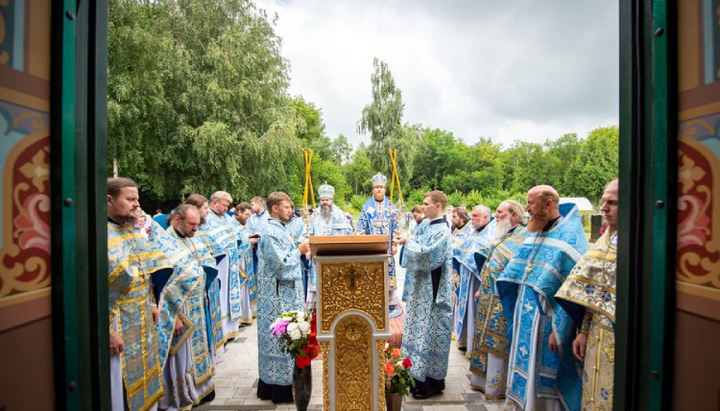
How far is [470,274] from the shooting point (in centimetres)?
575

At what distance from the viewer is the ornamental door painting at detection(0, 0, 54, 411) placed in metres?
0.92

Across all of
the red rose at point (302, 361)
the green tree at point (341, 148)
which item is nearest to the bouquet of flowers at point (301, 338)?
the red rose at point (302, 361)

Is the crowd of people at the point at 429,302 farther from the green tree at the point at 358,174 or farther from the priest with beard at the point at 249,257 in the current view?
the green tree at the point at 358,174

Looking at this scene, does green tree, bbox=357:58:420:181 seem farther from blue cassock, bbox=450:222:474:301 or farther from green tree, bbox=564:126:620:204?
blue cassock, bbox=450:222:474:301

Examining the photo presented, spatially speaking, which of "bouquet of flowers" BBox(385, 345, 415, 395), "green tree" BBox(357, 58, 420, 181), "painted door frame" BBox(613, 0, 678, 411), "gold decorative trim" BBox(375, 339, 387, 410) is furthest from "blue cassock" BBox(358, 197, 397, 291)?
"green tree" BBox(357, 58, 420, 181)

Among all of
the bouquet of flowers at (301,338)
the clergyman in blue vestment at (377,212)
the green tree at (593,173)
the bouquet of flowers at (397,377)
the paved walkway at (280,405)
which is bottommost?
the paved walkway at (280,405)

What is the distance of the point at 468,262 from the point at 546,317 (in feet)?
7.86

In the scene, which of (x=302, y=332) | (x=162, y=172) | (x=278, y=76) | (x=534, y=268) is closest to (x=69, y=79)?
(x=302, y=332)

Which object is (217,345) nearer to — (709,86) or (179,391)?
(179,391)

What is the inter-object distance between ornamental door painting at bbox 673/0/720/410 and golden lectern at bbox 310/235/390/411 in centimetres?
183

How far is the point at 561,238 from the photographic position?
10.7 ft

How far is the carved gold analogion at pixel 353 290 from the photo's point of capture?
2732 millimetres

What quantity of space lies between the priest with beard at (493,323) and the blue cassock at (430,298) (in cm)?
40

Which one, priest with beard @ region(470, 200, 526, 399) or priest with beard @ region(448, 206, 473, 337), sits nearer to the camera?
priest with beard @ region(470, 200, 526, 399)
